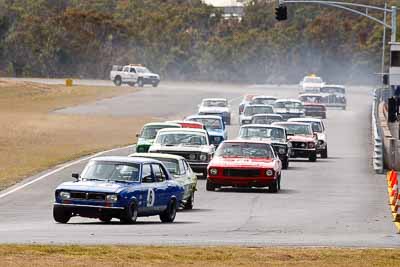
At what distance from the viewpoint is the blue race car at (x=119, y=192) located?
2198cm

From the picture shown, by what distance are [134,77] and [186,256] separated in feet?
331

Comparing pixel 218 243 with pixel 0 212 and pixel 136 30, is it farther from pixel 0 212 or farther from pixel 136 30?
pixel 136 30

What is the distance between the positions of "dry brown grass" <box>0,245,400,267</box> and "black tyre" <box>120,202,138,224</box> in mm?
4891

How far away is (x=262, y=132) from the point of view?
1666 inches

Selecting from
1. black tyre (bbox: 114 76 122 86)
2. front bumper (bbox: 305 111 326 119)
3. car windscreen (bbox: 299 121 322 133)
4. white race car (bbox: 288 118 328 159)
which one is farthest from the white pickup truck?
car windscreen (bbox: 299 121 322 133)

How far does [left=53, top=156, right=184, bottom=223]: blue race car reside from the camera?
22.0 m

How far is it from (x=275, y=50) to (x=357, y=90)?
2323cm

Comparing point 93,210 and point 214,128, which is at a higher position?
point 93,210

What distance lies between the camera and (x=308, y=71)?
149 metres

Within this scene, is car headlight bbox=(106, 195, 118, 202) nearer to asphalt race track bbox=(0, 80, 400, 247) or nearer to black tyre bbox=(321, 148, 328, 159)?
asphalt race track bbox=(0, 80, 400, 247)

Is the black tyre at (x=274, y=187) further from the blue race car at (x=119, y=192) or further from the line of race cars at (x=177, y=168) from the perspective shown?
the blue race car at (x=119, y=192)

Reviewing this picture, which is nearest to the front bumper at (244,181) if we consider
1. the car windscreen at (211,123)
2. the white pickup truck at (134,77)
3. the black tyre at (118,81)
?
the car windscreen at (211,123)

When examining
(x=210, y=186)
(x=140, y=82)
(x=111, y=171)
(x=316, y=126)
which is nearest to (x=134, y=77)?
(x=140, y=82)

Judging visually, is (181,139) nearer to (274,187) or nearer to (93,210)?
(274,187)
